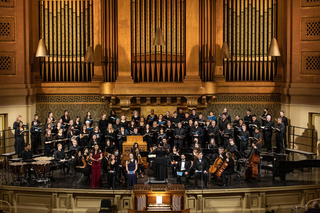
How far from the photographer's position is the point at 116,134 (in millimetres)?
17406

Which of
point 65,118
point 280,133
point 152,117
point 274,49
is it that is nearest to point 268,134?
point 280,133

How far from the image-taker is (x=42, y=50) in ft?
58.9

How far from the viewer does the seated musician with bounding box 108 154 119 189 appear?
14.3 m

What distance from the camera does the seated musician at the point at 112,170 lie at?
46.8 feet

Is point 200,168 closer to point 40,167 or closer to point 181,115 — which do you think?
point 181,115

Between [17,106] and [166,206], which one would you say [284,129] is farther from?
[17,106]

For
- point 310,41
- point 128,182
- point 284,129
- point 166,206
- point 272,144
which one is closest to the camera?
point 166,206

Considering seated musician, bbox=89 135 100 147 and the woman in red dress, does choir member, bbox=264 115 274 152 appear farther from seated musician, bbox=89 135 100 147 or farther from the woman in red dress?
the woman in red dress

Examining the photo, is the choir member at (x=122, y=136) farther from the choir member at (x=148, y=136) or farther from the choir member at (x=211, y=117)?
the choir member at (x=211, y=117)

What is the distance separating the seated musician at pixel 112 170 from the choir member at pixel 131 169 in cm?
33

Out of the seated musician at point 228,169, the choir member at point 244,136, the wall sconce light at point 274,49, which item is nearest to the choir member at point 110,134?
the choir member at point 244,136

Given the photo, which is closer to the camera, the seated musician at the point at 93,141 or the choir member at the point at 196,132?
the seated musician at the point at 93,141

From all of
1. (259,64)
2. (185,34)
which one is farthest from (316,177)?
(185,34)

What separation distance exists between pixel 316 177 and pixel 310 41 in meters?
5.35
